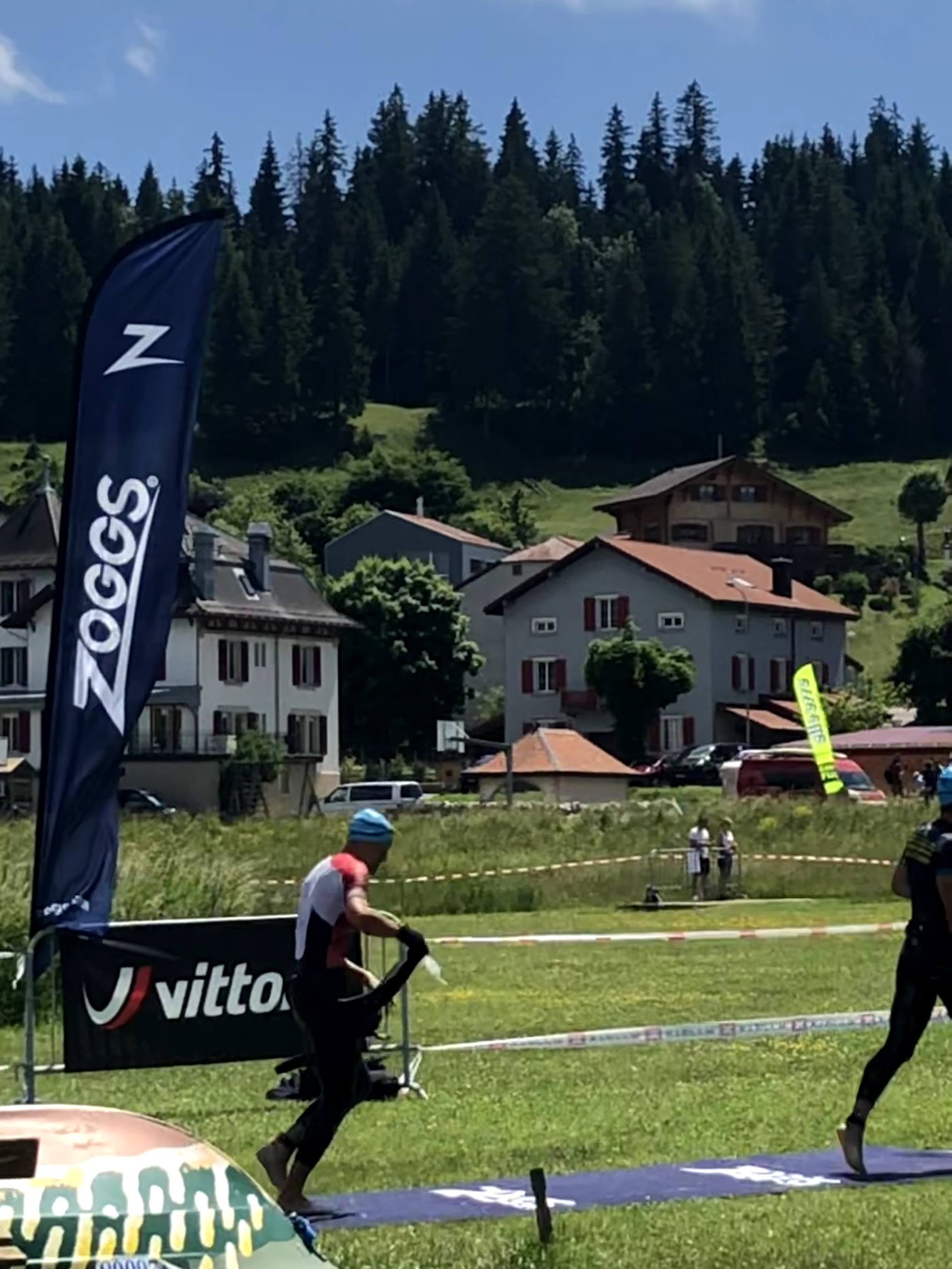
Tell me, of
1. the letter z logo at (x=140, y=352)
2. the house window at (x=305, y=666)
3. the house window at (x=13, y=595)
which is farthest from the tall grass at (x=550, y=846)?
the house window at (x=305, y=666)

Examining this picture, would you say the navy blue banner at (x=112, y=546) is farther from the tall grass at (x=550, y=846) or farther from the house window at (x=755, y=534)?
the house window at (x=755, y=534)

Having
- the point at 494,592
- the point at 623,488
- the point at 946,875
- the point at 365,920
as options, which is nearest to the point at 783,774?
the point at 946,875

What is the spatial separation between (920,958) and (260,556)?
78.7 m

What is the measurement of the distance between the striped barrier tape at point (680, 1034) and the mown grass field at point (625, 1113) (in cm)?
22

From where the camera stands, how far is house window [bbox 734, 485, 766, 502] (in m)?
137

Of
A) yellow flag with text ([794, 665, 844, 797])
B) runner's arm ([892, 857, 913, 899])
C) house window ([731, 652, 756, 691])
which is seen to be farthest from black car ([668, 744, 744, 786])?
runner's arm ([892, 857, 913, 899])

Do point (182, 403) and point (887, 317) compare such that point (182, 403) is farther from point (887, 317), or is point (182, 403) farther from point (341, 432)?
point (887, 317)

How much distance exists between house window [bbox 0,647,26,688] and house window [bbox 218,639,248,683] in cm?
712

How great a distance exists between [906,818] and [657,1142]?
34.0 meters

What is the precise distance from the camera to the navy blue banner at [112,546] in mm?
12422

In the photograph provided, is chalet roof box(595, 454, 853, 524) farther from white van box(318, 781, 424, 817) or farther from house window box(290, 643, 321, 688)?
white van box(318, 781, 424, 817)

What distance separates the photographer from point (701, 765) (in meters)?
86.8

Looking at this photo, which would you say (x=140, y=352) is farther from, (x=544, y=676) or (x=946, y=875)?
(x=544, y=676)

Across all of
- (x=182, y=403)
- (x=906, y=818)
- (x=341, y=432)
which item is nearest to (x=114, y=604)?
(x=182, y=403)
